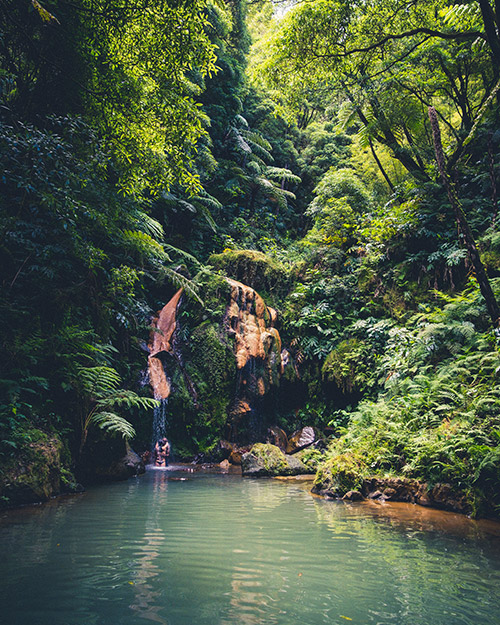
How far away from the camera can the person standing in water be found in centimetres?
889

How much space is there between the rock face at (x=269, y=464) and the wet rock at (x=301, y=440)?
1.59 metres

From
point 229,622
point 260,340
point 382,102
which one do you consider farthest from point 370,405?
point 382,102

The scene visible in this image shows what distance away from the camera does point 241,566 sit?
2.62m

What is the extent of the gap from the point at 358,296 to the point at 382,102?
5.77 meters

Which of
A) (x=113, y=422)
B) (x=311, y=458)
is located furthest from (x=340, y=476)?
(x=113, y=422)

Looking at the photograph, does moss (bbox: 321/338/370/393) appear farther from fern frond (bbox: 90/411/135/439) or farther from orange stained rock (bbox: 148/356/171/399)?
fern frond (bbox: 90/411/135/439)

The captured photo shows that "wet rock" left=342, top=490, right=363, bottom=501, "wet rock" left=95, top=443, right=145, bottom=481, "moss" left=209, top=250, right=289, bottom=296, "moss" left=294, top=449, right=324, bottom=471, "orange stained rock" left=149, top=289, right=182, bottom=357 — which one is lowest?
"wet rock" left=342, top=490, right=363, bottom=501

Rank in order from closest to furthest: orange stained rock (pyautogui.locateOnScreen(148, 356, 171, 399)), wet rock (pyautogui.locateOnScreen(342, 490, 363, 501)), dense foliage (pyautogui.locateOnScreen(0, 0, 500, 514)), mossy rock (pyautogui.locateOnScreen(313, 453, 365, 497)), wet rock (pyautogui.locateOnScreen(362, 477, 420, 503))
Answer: dense foliage (pyautogui.locateOnScreen(0, 0, 500, 514)) < wet rock (pyautogui.locateOnScreen(362, 477, 420, 503)) < wet rock (pyautogui.locateOnScreen(342, 490, 363, 501)) < mossy rock (pyautogui.locateOnScreen(313, 453, 365, 497)) < orange stained rock (pyautogui.locateOnScreen(148, 356, 171, 399))

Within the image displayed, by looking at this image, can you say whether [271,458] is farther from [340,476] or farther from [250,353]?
[250,353]

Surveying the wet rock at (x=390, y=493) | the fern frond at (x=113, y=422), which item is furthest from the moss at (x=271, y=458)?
the fern frond at (x=113, y=422)

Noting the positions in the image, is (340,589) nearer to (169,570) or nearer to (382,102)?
(169,570)

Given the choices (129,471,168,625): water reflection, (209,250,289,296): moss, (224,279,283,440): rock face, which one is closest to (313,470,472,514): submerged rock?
(129,471,168,625): water reflection

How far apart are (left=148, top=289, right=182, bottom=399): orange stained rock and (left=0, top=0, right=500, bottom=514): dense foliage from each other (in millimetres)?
338

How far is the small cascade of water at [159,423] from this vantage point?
30.2 feet
